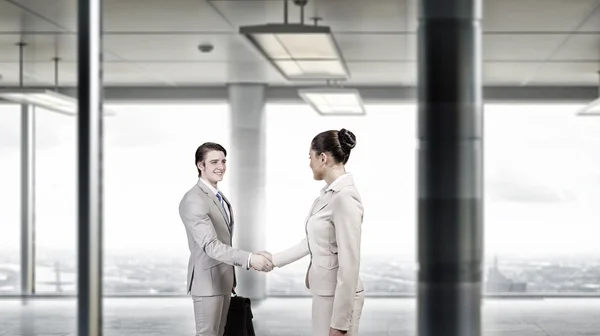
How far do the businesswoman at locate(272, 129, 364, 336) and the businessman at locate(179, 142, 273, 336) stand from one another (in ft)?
2.90

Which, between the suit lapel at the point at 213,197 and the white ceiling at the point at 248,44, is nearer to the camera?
the suit lapel at the point at 213,197

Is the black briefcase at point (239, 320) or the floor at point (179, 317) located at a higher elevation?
the black briefcase at point (239, 320)

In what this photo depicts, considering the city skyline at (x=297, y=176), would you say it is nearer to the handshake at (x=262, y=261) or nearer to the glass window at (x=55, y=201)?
the glass window at (x=55, y=201)

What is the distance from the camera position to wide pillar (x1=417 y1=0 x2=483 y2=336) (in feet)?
15.1

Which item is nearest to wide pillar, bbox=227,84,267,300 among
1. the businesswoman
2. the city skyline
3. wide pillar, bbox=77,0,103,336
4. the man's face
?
the city skyline

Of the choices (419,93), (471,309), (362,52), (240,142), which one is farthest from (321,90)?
(471,309)

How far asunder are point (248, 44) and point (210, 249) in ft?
4.77

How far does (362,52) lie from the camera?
5.93 m

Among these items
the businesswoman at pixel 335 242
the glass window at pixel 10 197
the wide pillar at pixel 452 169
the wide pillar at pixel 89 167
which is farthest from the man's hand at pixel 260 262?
the glass window at pixel 10 197

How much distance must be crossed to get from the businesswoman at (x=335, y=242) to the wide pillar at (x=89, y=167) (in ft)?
4.03

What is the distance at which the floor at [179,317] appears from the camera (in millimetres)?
5941

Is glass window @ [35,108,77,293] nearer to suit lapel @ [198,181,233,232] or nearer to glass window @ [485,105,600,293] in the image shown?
suit lapel @ [198,181,233,232]

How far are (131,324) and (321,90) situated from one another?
1911 millimetres

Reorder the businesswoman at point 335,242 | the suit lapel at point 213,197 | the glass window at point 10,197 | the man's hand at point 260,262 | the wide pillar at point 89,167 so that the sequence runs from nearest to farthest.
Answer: the businesswoman at point 335,242 < the wide pillar at point 89,167 < the suit lapel at point 213,197 < the man's hand at point 260,262 < the glass window at point 10,197
